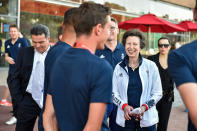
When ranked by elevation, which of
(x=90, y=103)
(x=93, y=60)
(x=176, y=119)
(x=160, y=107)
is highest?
(x=93, y=60)

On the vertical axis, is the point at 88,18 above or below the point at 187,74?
above

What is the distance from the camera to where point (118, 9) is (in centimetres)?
1862

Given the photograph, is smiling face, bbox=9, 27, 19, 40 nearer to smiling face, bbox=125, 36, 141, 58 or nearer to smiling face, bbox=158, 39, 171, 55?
smiling face, bbox=158, 39, 171, 55

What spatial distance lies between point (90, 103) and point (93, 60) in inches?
11.1

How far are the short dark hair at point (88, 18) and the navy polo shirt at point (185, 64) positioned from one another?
625mm

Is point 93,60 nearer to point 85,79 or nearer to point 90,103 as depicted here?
point 85,79

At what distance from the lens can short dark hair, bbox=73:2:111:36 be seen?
1.98 metres

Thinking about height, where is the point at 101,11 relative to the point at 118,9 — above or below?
below

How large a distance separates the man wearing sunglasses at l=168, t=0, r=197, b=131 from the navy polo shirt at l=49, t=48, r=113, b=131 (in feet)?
1.56

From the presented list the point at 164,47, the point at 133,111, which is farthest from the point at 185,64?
the point at 164,47

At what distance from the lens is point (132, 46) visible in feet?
12.9

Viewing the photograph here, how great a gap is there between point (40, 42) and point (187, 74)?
9.07 ft

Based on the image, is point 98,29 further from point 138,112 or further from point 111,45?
point 111,45

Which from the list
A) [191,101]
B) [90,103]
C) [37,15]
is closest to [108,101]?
[90,103]
